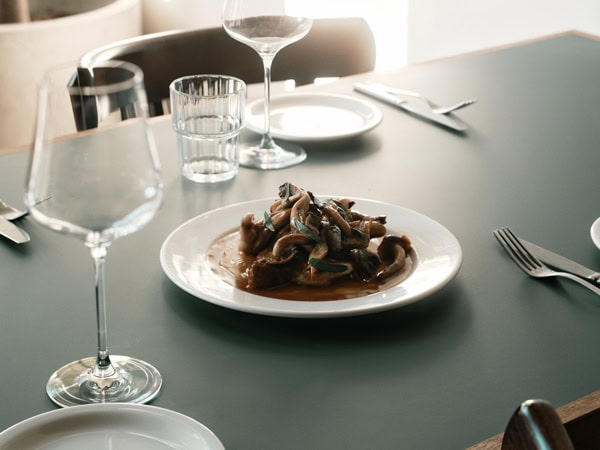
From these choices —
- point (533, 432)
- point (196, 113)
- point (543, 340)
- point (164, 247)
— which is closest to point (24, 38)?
point (196, 113)

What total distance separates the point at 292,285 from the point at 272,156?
462 millimetres

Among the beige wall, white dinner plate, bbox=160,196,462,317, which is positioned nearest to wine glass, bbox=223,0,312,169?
white dinner plate, bbox=160,196,462,317

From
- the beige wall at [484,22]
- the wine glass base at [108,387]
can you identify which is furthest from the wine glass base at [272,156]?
the beige wall at [484,22]

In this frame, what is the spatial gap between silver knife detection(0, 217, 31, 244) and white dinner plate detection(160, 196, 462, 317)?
192mm

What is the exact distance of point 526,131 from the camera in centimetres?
157

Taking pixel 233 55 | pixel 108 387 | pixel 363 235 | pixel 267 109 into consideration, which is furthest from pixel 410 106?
pixel 108 387

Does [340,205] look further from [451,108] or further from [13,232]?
[451,108]

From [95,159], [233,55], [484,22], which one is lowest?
[484,22]

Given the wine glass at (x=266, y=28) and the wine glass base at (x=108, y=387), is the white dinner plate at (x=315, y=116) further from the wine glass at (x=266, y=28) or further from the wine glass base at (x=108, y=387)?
the wine glass base at (x=108, y=387)

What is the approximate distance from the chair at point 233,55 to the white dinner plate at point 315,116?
0.37 metres

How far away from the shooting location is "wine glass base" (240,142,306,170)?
1.40 meters

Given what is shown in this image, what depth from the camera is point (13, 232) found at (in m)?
1.12

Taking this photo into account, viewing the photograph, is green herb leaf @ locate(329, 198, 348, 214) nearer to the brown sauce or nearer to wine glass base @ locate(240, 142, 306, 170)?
the brown sauce

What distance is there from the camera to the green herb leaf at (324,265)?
984 mm
